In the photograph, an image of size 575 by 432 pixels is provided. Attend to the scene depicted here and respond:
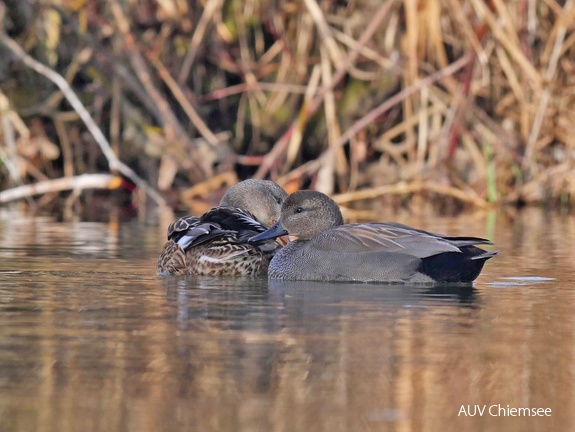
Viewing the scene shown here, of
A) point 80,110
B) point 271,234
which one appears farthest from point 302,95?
point 271,234

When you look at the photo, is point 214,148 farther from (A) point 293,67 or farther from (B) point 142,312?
(B) point 142,312

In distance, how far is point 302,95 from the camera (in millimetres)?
14320

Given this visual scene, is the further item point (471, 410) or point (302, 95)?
point (302, 95)

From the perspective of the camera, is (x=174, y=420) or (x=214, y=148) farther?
(x=214, y=148)

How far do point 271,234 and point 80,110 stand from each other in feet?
19.9

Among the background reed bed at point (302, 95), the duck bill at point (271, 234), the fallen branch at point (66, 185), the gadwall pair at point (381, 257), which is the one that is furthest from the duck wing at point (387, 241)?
the fallen branch at point (66, 185)

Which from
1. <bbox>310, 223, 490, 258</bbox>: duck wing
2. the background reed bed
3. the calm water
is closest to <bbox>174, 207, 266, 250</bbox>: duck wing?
the calm water

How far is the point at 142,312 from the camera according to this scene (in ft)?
18.5

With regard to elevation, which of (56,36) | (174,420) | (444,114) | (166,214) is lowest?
(174,420)

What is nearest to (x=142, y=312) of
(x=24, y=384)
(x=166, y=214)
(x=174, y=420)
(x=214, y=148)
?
(x=24, y=384)

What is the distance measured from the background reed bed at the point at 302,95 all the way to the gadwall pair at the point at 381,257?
222 inches

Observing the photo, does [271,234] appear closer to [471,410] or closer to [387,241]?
[387,241]

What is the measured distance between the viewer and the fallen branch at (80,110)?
1269 cm

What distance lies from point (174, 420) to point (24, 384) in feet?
2.16
